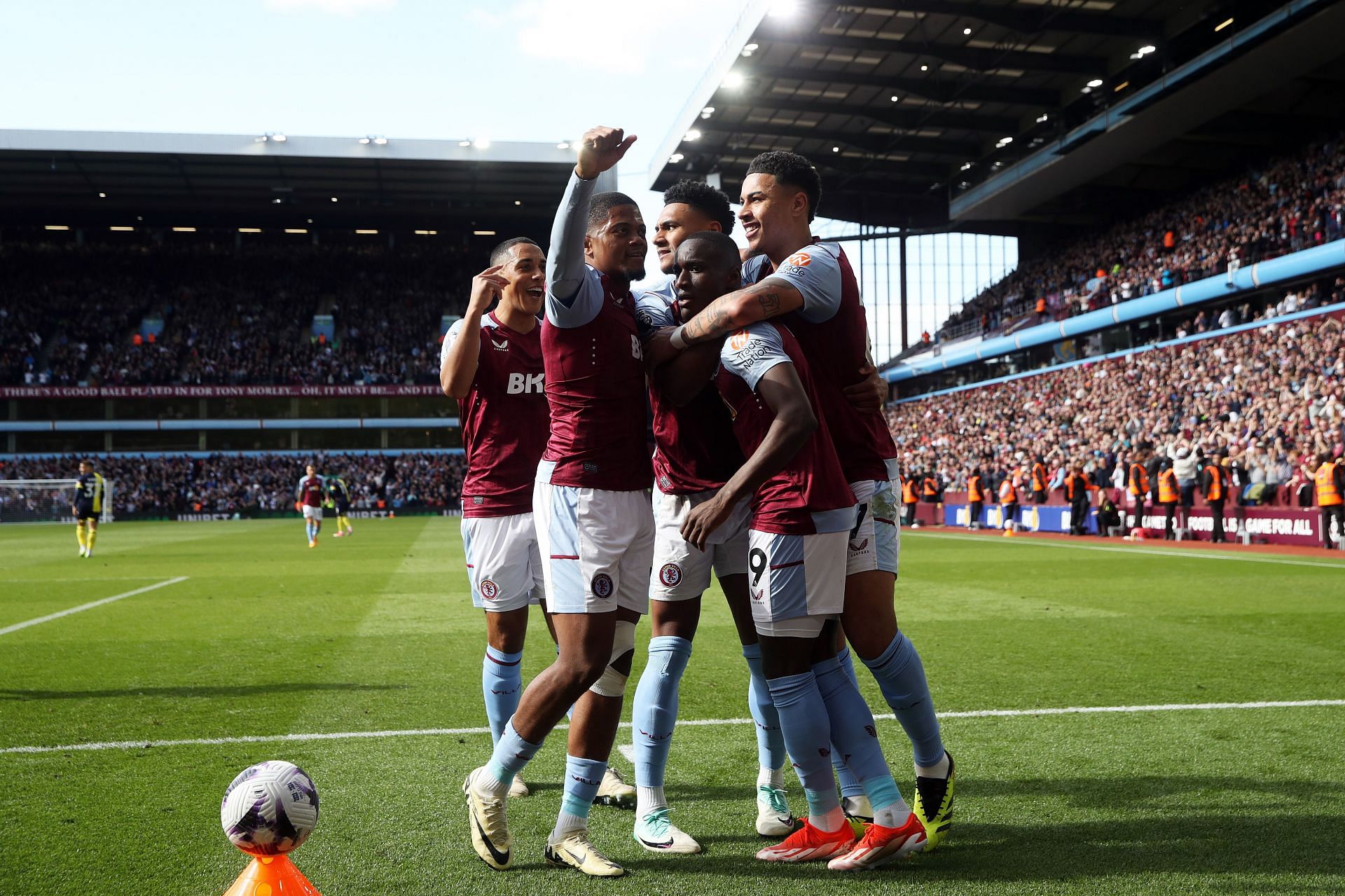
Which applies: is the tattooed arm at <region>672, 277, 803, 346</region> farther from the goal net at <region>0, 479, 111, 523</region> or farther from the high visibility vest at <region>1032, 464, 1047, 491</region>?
the goal net at <region>0, 479, 111, 523</region>

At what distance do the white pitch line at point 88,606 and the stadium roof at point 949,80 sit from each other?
69.1 feet

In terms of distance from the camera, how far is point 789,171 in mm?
3803

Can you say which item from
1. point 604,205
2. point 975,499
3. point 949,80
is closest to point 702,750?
point 604,205

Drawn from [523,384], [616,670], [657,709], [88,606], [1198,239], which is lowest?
[88,606]

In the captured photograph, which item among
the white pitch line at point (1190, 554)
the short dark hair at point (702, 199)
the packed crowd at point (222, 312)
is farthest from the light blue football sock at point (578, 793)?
the packed crowd at point (222, 312)

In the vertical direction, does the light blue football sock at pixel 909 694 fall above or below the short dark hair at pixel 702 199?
below

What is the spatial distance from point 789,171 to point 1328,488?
56.3 feet

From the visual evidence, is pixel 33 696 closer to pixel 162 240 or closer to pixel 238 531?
pixel 238 531

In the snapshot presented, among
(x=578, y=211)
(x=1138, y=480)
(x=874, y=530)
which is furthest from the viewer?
(x=1138, y=480)

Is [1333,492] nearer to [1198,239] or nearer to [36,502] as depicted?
[1198,239]

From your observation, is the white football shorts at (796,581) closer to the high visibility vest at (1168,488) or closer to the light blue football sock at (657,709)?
the light blue football sock at (657,709)

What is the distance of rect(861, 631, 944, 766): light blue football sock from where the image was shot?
3.76 m

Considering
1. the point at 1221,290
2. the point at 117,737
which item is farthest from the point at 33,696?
the point at 1221,290

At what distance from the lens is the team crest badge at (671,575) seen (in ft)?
12.7
